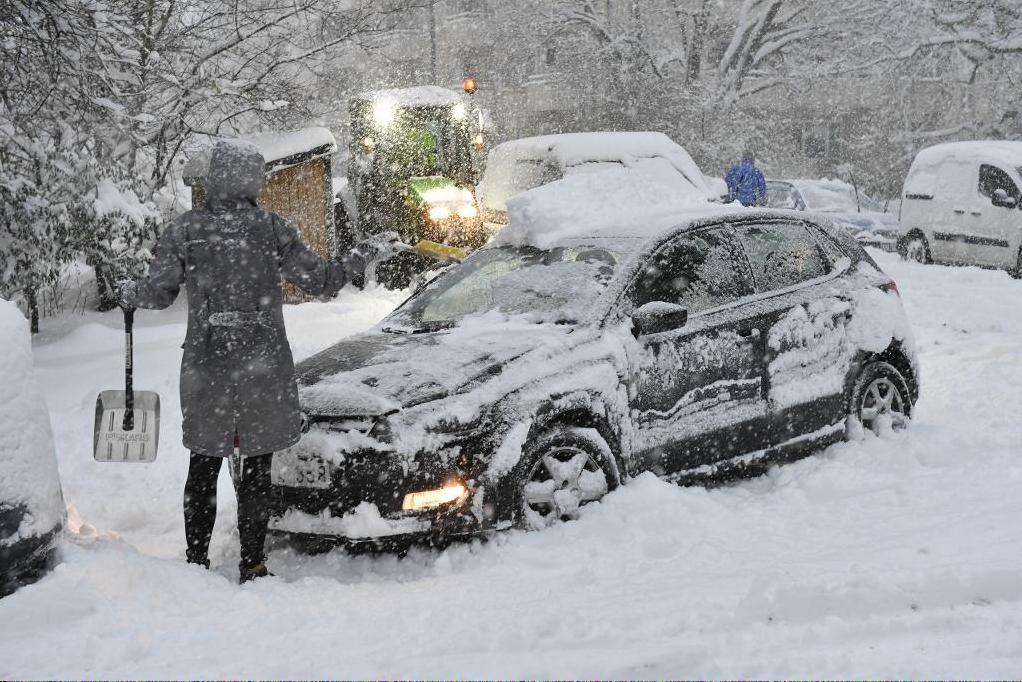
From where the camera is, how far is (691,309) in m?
5.14

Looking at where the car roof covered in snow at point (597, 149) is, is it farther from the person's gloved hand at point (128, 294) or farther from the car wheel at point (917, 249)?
the person's gloved hand at point (128, 294)

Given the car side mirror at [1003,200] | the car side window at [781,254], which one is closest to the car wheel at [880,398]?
the car side window at [781,254]

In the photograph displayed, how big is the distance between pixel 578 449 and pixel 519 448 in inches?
14.0

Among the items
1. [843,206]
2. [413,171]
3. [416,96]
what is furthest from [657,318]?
[843,206]

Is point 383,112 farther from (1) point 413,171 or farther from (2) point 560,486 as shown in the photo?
(2) point 560,486

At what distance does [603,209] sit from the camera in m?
5.67

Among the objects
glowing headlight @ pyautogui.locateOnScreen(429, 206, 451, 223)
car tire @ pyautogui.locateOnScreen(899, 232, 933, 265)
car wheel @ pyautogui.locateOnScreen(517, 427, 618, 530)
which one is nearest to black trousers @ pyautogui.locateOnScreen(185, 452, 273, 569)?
car wheel @ pyautogui.locateOnScreen(517, 427, 618, 530)

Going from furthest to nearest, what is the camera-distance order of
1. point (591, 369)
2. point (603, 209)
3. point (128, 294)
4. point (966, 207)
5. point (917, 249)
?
point (917, 249)
point (966, 207)
point (603, 209)
point (591, 369)
point (128, 294)

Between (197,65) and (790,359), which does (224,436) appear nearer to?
(790,359)

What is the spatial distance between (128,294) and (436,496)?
4.79ft

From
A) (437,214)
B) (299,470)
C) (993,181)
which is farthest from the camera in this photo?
(993,181)

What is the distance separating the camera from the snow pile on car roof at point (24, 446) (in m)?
3.29

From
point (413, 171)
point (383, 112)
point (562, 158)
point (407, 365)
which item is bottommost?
point (407, 365)

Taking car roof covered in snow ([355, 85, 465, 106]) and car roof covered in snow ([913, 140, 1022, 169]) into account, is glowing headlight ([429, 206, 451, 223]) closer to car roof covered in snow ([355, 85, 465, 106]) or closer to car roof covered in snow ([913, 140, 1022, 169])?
car roof covered in snow ([355, 85, 465, 106])
